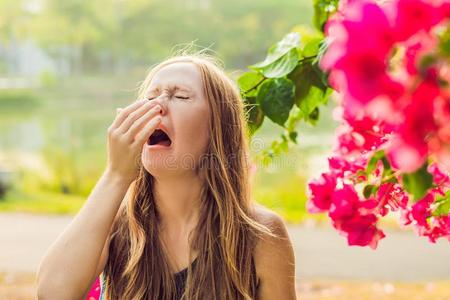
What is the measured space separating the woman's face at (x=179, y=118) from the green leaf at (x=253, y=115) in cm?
12

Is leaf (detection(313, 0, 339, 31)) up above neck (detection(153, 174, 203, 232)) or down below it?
above

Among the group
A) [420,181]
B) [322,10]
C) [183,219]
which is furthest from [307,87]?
[420,181]

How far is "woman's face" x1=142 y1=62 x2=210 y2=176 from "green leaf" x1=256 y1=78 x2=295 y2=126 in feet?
0.96

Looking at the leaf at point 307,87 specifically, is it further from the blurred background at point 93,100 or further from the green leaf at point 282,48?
the blurred background at point 93,100

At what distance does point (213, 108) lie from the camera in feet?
6.07

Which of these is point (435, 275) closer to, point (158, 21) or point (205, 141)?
point (205, 141)

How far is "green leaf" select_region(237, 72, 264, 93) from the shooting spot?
1.65 metres

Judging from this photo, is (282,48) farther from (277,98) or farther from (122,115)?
(122,115)

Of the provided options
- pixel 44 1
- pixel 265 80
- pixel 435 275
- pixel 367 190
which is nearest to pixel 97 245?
pixel 265 80

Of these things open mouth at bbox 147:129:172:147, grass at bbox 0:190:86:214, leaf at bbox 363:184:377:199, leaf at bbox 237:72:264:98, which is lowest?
grass at bbox 0:190:86:214

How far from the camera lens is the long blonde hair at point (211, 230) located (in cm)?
181

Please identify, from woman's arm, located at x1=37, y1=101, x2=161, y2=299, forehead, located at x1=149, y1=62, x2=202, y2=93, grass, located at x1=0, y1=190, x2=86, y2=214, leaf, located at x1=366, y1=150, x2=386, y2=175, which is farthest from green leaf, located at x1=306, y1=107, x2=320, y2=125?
grass, located at x1=0, y1=190, x2=86, y2=214

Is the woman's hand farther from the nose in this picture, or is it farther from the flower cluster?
the flower cluster

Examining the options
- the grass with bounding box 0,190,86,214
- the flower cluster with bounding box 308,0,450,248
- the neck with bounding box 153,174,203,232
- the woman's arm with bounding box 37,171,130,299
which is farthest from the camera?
the grass with bounding box 0,190,86,214
